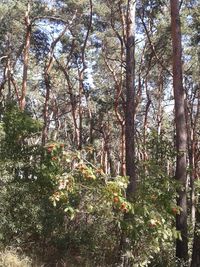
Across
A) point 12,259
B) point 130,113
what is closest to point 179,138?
point 130,113

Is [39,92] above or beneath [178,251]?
above

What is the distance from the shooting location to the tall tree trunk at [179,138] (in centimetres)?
997

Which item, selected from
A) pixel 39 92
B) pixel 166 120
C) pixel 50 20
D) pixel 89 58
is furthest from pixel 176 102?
pixel 166 120

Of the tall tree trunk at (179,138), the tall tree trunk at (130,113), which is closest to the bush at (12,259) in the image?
the tall tree trunk at (130,113)

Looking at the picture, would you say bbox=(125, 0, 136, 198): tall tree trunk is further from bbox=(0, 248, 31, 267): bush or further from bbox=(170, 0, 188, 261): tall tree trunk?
bbox=(0, 248, 31, 267): bush

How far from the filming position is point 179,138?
10.4m

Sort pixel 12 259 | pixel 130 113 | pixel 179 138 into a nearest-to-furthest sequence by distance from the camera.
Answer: pixel 12 259 < pixel 179 138 < pixel 130 113

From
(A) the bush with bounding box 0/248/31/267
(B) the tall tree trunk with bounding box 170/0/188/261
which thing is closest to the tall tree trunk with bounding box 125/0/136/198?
(B) the tall tree trunk with bounding box 170/0/188/261

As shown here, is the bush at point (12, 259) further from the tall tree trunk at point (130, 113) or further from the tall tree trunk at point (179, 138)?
the tall tree trunk at point (179, 138)

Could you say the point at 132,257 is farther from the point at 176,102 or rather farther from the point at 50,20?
the point at 50,20

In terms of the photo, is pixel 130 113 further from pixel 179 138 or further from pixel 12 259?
pixel 12 259

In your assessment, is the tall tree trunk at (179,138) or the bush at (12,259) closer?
the bush at (12,259)

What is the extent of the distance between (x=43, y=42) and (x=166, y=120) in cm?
1800

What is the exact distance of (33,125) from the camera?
10.6m
